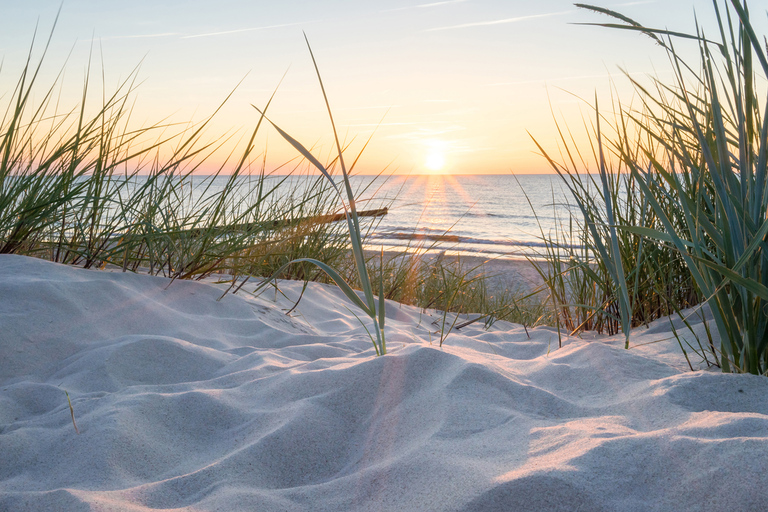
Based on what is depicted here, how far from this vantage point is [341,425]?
1055mm

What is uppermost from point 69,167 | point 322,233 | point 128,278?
point 69,167

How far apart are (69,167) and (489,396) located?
1.93 m

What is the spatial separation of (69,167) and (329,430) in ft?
5.70

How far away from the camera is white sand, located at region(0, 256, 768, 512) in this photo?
29.4 inches

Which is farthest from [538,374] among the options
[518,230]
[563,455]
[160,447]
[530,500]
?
[518,230]

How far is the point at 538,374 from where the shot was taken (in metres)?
1.33

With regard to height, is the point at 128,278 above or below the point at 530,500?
above

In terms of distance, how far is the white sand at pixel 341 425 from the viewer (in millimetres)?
747

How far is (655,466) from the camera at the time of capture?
30.1 inches

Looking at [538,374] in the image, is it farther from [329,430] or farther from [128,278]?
[128,278]

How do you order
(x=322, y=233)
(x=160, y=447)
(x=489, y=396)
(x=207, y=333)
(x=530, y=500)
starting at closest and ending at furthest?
(x=530, y=500), (x=160, y=447), (x=489, y=396), (x=207, y=333), (x=322, y=233)

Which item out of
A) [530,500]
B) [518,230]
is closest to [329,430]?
[530,500]

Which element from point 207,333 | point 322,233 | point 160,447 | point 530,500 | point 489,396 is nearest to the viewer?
point 530,500

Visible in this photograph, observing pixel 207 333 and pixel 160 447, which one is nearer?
pixel 160 447
